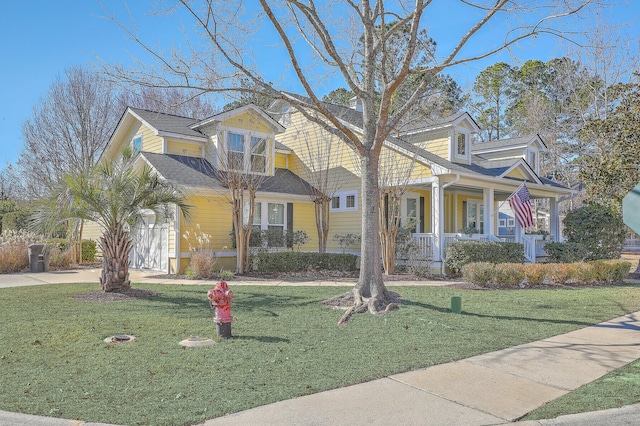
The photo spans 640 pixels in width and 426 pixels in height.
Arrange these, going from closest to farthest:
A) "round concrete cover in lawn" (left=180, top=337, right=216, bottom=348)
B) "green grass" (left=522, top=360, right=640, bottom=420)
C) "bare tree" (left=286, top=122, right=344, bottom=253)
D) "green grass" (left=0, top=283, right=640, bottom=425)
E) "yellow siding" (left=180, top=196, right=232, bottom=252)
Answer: "green grass" (left=522, top=360, right=640, bottom=420), "green grass" (left=0, top=283, right=640, bottom=425), "round concrete cover in lawn" (left=180, top=337, right=216, bottom=348), "yellow siding" (left=180, top=196, right=232, bottom=252), "bare tree" (left=286, top=122, right=344, bottom=253)

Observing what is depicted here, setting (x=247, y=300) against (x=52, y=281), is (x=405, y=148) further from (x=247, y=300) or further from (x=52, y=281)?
(x=52, y=281)

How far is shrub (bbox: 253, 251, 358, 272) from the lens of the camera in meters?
15.4

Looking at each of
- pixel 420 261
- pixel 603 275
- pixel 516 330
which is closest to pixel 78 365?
pixel 516 330

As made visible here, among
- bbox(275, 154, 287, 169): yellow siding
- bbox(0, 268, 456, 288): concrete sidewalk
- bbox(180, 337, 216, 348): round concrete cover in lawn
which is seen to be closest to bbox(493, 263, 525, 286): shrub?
bbox(0, 268, 456, 288): concrete sidewalk

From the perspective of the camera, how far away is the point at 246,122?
18484 millimetres

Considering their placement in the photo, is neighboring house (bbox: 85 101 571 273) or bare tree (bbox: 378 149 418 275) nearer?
bare tree (bbox: 378 149 418 275)

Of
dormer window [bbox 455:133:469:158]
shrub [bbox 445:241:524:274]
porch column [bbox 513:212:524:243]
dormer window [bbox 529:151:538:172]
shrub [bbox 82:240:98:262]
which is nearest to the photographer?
shrub [bbox 445:241:524:274]

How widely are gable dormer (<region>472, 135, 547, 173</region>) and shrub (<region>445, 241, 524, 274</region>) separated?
8124 mm

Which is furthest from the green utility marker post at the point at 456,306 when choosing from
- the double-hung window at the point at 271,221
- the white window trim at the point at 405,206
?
the white window trim at the point at 405,206

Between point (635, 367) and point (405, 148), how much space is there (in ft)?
39.6

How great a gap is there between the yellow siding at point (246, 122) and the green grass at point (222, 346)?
358 inches

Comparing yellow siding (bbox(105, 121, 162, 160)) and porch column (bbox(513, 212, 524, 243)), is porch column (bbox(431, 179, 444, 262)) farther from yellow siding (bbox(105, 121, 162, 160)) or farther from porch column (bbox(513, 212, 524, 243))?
yellow siding (bbox(105, 121, 162, 160))

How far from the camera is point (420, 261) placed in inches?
637

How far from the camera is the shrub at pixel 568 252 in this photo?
55.4ft
